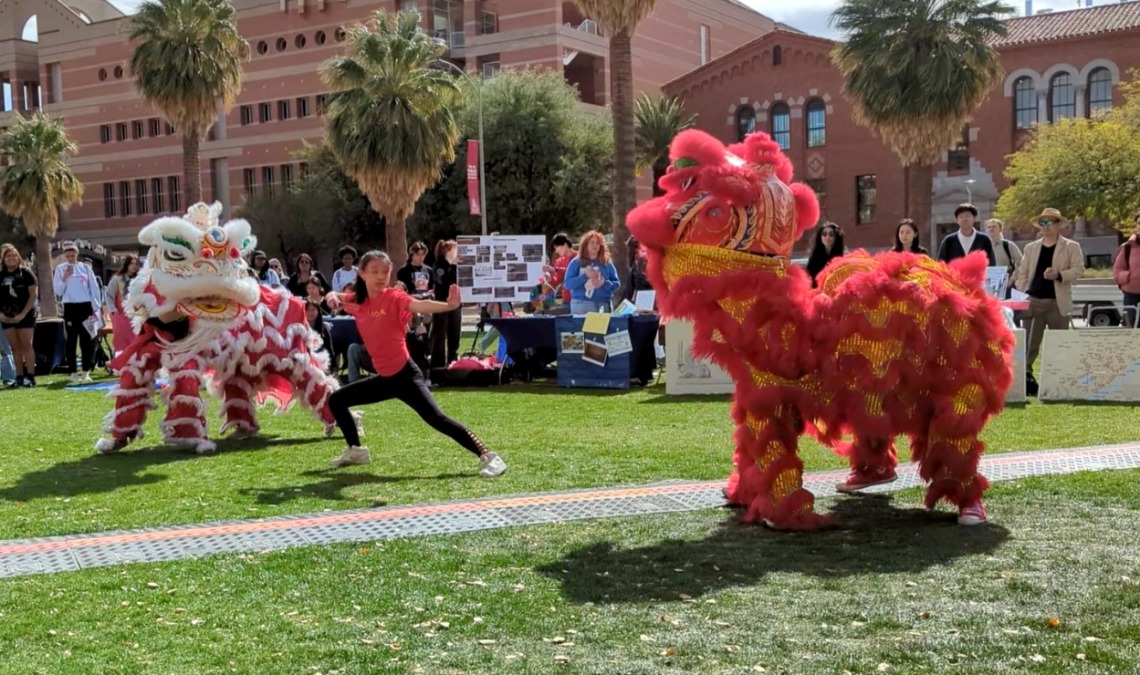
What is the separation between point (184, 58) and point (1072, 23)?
32.5 meters

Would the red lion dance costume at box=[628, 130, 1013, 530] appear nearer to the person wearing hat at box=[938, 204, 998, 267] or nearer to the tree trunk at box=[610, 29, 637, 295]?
the person wearing hat at box=[938, 204, 998, 267]

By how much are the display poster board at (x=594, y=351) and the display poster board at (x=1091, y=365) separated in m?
4.69

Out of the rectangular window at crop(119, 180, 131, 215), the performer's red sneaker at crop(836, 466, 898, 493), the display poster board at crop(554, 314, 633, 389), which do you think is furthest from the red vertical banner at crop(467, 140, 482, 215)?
the rectangular window at crop(119, 180, 131, 215)

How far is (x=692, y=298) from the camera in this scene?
5645 millimetres

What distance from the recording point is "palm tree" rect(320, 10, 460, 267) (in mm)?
26328

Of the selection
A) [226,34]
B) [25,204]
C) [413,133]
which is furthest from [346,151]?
[25,204]

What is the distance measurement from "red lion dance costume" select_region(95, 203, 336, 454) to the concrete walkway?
2.94 metres

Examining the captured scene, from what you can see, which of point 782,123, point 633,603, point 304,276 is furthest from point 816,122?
point 633,603

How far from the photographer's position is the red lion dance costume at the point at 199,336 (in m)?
8.51

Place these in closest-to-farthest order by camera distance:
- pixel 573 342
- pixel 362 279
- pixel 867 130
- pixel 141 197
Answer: pixel 362 279, pixel 573 342, pixel 867 130, pixel 141 197

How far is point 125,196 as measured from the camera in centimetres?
5678

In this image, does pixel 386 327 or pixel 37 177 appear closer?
pixel 386 327

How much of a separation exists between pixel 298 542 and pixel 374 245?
37581mm

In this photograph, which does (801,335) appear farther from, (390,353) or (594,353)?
(594,353)
